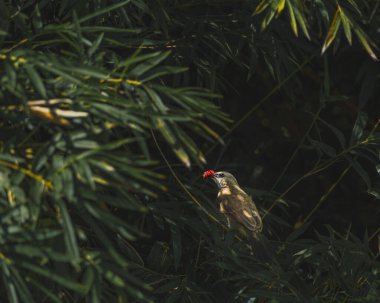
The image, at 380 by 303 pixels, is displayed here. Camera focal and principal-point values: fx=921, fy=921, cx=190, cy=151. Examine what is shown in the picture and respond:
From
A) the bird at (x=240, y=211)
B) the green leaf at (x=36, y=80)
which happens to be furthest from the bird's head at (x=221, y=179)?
the green leaf at (x=36, y=80)

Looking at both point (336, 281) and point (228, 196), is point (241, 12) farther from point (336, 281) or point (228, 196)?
point (336, 281)

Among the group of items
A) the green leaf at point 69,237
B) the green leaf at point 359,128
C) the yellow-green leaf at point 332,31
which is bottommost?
the green leaf at point 359,128

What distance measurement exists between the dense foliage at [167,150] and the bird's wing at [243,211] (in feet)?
0.33

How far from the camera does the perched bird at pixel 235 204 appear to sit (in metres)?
3.51

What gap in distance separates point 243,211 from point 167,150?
602 mm

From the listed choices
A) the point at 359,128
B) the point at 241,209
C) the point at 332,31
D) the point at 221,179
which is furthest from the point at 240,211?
the point at 332,31

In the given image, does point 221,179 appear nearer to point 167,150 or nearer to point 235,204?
point 235,204

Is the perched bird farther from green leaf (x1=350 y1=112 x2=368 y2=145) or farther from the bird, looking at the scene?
green leaf (x1=350 y1=112 x2=368 y2=145)

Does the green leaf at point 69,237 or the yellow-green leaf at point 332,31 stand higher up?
the yellow-green leaf at point 332,31

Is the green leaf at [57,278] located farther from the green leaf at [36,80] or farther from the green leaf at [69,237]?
the green leaf at [36,80]

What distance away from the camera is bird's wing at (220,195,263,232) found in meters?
3.50

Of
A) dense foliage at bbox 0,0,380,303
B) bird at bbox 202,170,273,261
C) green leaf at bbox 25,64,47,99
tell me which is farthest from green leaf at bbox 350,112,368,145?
green leaf at bbox 25,64,47,99

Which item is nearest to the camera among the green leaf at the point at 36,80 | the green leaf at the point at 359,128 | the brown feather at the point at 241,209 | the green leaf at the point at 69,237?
the green leaf at the point at 69,237

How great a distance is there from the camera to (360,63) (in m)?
4.84
